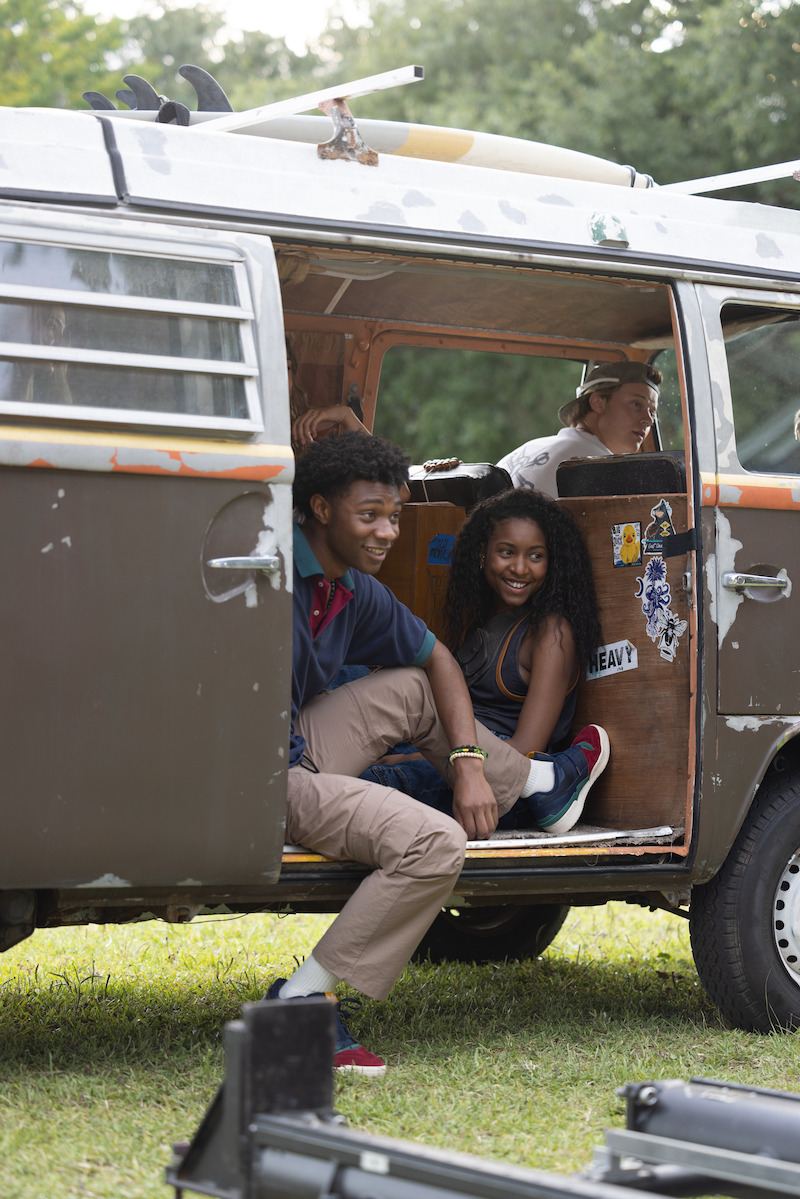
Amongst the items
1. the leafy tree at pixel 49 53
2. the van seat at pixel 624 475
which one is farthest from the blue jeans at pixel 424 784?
the leafy tree at pixel 49 53

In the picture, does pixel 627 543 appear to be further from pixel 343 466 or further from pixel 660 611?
pixel 343 466

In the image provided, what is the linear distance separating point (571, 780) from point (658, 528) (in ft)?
2.91

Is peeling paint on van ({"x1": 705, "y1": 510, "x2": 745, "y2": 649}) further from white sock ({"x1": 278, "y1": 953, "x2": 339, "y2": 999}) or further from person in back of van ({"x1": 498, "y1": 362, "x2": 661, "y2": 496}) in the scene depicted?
white sock ({"x1": 278, "y1": 953, "x2": 339, "y2": 999})

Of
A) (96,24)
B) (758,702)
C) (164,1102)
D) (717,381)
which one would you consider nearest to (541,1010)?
(758,702)

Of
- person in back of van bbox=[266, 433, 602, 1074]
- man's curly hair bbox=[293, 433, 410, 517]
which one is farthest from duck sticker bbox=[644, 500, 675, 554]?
man's curly hair bbox=[293, 433, 410, 517]

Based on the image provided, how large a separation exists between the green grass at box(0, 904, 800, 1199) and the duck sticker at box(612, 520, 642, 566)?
62.4 inches

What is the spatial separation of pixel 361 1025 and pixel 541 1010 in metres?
0.72

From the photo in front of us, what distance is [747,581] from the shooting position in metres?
4.21

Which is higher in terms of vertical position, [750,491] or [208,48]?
[208,48]

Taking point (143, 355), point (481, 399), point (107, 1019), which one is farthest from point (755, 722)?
point (481, 399)

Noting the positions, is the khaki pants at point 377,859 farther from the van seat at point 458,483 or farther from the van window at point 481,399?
the van window at point 481,399

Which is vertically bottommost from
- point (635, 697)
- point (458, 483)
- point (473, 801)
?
point (473, 801)

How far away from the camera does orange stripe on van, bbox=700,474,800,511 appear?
421cm

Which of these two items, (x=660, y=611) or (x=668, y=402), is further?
(x=668, y=402)
